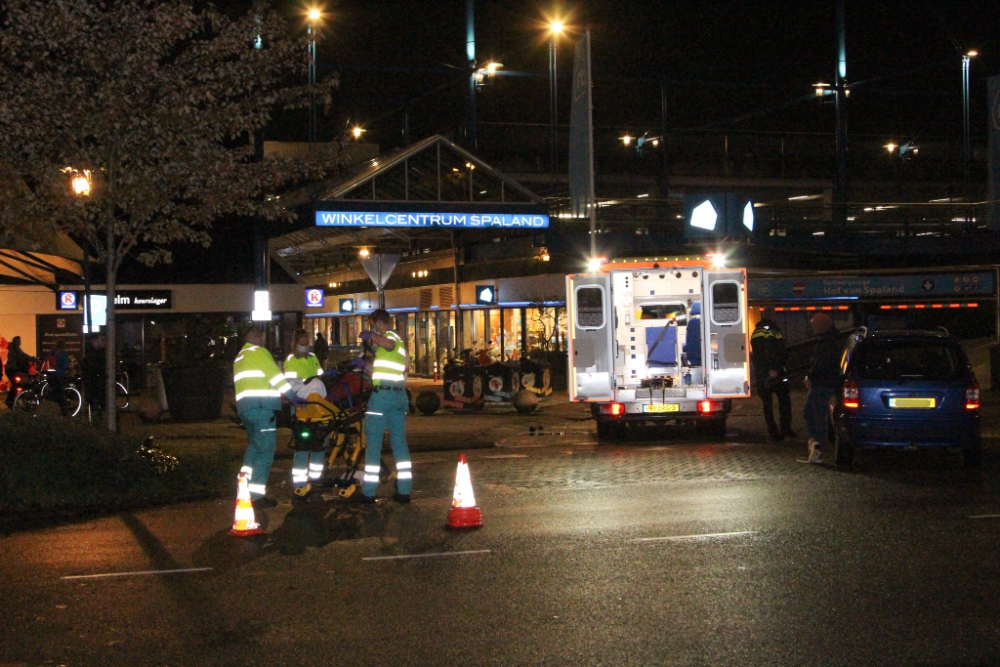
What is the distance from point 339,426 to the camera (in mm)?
11820

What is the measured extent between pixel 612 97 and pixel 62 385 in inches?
1572

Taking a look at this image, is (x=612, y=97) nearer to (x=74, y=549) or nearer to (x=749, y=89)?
(x=749, y=89)

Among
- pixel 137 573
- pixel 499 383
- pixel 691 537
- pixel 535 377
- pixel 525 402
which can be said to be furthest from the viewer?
pixel 535 377

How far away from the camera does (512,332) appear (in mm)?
33344

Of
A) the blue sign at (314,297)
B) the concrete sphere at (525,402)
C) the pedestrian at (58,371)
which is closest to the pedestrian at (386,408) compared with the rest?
the concrete sphere at (525,402)

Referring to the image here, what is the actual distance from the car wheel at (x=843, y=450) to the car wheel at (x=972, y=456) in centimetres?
128

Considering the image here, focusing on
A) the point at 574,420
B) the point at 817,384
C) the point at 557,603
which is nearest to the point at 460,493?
the point at 557,603

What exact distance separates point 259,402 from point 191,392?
33.5 feet

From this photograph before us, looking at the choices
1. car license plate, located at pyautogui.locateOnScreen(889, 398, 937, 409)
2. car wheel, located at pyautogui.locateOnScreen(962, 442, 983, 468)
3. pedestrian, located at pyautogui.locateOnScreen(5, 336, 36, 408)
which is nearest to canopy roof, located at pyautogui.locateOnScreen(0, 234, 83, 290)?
pedestrian, located at pyautogui.locateOnScreen(5, 336, 36, 408)

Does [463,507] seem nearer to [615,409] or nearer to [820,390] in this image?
[820,390]

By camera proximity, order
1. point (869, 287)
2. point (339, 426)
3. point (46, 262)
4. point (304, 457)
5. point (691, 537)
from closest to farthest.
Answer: point (691, 537)
point (339, 426)
point (304, 457)
point (46, 262)
point (869, 287)

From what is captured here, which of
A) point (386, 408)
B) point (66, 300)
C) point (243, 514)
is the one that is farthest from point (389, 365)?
point (66, 300)

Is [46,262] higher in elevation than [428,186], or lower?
lower

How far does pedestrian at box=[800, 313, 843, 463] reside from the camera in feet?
46.3
